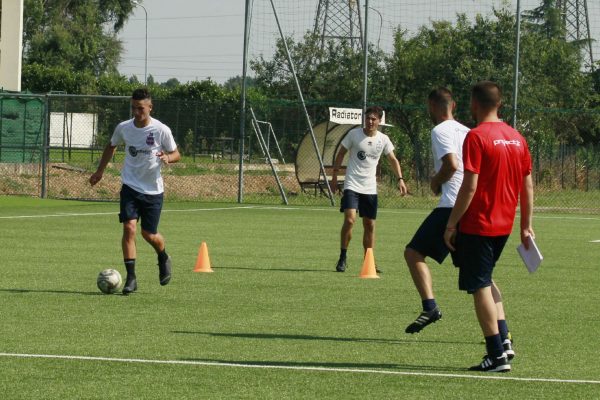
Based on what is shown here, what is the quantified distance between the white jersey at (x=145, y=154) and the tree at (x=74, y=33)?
66.2 m

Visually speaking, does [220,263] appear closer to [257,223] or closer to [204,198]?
[257,223]

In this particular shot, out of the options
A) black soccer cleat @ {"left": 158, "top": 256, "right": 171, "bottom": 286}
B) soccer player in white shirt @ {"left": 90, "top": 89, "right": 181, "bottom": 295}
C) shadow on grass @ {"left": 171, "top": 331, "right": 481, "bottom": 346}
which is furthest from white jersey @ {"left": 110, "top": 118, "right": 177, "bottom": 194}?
shadow on grass @ {"left": 171, "top": 331, "right": 481, "bottom": 346}

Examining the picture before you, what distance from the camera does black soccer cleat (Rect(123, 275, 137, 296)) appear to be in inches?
488

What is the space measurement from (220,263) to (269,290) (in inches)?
117

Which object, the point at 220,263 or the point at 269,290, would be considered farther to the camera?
the point at 220,263

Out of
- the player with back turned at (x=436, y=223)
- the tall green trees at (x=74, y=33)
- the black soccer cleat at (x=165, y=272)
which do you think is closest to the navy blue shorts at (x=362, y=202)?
the black soccer cleat at (x=165, y=272)

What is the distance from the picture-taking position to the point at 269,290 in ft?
42.7

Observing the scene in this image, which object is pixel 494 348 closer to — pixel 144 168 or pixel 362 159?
pixel 144 168

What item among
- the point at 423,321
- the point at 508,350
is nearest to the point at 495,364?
the point at 508,350

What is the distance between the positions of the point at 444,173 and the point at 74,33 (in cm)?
7347

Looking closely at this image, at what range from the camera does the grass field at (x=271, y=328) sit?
765 centimetres

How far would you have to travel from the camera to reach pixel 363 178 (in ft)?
52.0

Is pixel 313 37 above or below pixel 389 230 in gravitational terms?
above

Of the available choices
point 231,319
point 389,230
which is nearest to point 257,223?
point 389,230
